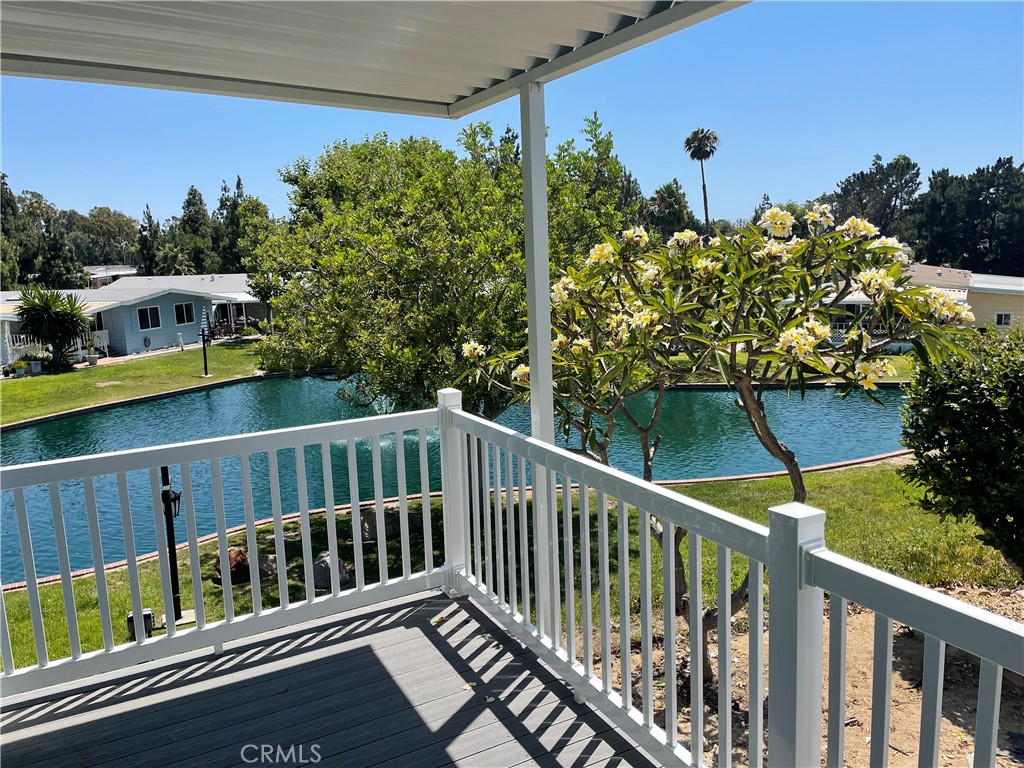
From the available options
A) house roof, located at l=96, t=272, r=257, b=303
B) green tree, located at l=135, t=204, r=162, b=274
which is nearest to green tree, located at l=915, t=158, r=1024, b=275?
house roof, located at l=96, t=272, r=257, b=303

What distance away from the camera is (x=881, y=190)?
142ft

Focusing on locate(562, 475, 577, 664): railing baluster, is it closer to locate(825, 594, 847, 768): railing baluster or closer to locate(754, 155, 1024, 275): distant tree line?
locate(825, 594, 847, 768): railing baluster

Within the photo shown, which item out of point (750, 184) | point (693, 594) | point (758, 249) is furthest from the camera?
point (750, 184)

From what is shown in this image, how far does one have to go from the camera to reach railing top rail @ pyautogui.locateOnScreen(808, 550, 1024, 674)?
1.12m

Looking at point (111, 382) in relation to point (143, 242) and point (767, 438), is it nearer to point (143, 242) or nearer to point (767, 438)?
point (767, 438)

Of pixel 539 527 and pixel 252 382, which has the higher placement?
pixel 539 527

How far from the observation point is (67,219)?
198 feet

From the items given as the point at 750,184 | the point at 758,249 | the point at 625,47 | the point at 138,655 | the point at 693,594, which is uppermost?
the point at 750,184

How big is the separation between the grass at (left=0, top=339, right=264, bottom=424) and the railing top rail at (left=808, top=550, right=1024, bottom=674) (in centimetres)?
2285

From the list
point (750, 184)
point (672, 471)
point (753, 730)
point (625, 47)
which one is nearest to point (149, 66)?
point (625, 47)

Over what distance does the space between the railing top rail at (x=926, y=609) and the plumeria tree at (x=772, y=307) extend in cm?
160

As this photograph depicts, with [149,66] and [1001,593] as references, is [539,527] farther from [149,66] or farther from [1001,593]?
[1001,593]

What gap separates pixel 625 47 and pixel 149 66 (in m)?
1.82

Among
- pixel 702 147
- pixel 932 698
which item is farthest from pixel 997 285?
pixel 702 147
